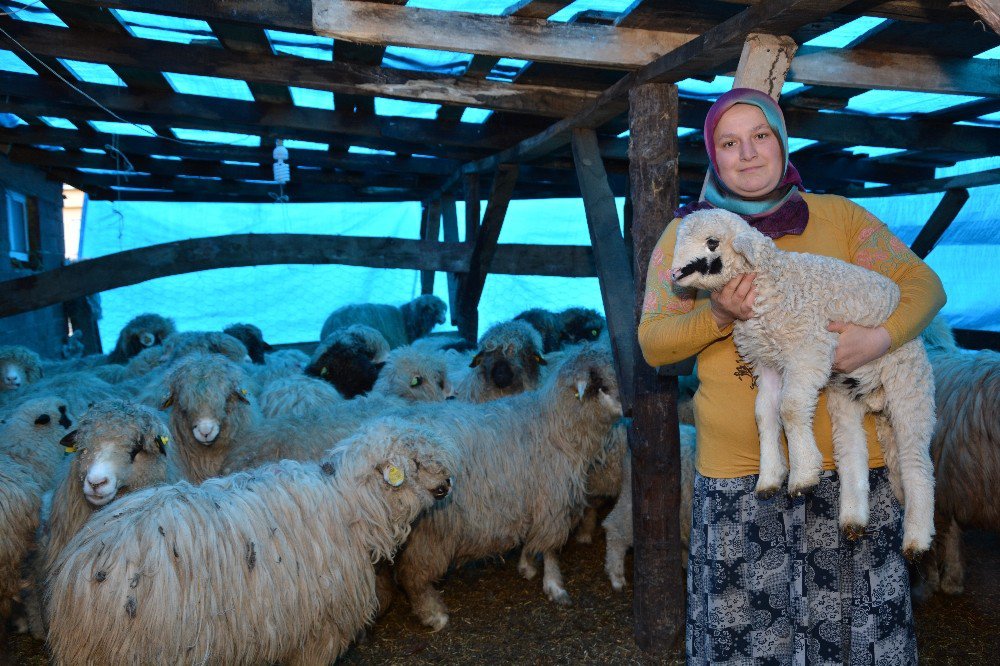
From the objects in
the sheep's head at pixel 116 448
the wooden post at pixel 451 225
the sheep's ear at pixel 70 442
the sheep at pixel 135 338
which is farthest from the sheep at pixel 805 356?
the wooden post at pixel 451 225

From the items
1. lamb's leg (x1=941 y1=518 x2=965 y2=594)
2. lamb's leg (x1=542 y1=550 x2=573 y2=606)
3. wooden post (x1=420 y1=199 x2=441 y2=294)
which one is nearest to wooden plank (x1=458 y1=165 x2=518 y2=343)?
wooden post (x1=420 y1=199 x2=441 y2=294)

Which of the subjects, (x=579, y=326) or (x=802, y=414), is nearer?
(x=802, y=414)

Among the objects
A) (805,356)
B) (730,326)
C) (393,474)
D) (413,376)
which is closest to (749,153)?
(730,326)

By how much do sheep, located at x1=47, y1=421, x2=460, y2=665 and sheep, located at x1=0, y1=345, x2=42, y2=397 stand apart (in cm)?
424

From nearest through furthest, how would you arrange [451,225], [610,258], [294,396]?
[610,258], [294,396], [451,225]

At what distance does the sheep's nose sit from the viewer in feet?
20.2

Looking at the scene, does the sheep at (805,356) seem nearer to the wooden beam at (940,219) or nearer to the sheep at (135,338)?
the sheep at (135,338)

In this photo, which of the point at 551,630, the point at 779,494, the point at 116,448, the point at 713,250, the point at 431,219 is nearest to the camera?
the point at 713,250

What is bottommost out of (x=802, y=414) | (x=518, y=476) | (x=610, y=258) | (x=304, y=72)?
(x=518, y=476)

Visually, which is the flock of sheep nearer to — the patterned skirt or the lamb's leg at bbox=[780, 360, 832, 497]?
the patterned skirt

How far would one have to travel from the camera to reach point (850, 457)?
2.37 metres

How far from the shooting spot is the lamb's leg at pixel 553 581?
4934mm

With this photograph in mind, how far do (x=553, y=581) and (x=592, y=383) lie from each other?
1325 millimetres

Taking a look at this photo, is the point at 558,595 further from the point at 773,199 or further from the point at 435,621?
the point at 773,199
